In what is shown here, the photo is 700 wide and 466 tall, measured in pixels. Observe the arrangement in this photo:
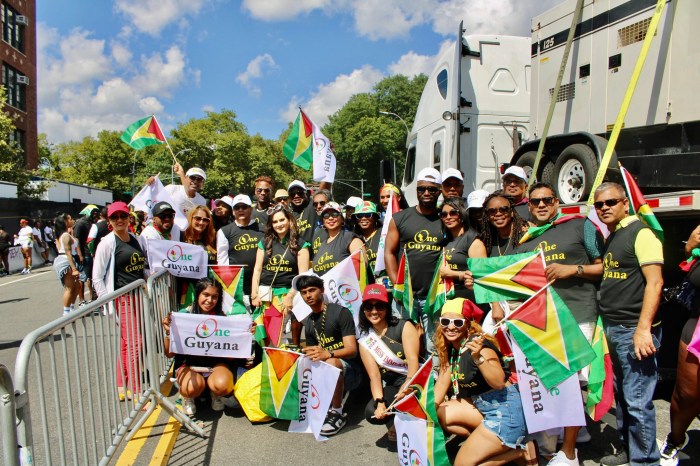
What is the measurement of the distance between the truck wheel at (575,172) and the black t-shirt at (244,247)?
3.31m

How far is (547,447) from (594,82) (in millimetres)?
4147

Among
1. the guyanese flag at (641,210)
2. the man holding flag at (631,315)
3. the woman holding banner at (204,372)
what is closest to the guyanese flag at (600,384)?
the man holding flag at (631,315)

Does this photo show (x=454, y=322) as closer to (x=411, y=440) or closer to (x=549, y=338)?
A: (x=549, y=338)

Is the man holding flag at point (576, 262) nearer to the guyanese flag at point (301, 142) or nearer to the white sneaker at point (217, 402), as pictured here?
the white sneaker at point (217, 402)

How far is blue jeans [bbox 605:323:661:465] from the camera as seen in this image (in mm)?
3225

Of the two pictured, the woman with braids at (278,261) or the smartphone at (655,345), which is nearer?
the smartphone at (655,345)

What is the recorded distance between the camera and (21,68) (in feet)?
106

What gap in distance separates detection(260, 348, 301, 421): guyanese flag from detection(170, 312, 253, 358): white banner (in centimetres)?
30

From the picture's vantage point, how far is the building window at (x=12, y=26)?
30156 millimetres

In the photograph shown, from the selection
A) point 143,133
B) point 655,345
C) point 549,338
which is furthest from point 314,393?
point 143,133

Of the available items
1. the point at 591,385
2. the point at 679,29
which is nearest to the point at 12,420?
the point at 591,385

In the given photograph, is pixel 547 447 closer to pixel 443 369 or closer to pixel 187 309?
pixel 443 369

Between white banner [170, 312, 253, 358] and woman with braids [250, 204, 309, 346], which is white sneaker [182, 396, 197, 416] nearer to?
white banner [170, 312, 253, 358]

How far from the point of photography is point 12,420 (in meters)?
2.04
